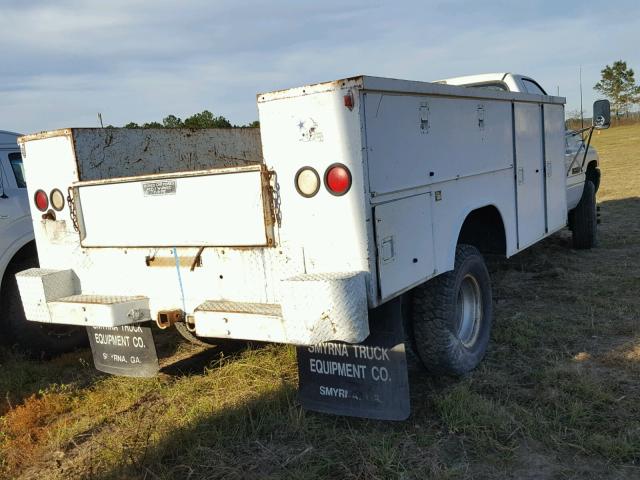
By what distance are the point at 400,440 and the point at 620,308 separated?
2.86 metres

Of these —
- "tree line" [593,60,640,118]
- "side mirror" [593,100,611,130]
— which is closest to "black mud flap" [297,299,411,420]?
"side mirror" [593,100,611,130]

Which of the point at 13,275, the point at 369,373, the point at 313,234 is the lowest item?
the point at 369,373

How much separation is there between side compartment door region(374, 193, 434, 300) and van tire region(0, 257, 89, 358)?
10.3ft

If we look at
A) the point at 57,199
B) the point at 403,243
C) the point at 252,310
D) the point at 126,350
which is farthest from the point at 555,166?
the point at 57,199

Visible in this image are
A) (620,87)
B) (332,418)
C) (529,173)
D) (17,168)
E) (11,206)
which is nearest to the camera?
(332,418)

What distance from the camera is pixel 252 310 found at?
294cm

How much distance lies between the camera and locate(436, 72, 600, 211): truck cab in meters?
5.89

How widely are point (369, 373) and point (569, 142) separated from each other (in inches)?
184

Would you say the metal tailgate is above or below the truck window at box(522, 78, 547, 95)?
below

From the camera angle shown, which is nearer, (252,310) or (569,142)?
(252,310)

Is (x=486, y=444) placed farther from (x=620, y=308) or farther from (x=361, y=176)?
(x=620, y=308)

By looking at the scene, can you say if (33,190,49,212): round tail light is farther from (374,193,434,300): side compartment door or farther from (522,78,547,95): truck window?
(522,78,547,95): truck window

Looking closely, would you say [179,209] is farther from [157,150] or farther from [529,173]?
[529,173]

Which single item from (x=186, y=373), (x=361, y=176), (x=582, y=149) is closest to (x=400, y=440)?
(x=361, y=176)
